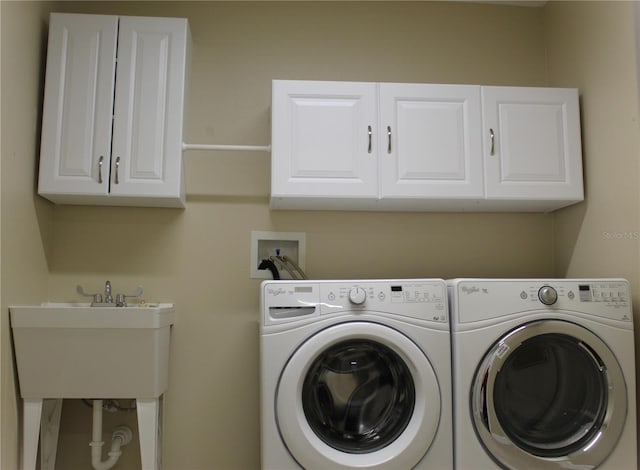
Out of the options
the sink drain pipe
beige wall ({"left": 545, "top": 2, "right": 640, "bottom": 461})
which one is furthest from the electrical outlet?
beige wall ({"left": 545, "top": 2, "right": 640, "bottom": 461})

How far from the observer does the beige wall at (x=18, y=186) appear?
1.97 meters

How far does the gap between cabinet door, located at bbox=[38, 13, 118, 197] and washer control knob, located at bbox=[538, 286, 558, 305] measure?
1.76 m

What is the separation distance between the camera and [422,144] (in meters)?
2.31

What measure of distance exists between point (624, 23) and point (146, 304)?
2.30 meters

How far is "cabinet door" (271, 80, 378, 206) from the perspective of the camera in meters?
2.24

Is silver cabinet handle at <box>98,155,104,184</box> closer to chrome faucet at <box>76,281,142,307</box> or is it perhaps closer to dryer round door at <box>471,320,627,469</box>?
chrome faucet at <box>76,281,142,307</box>

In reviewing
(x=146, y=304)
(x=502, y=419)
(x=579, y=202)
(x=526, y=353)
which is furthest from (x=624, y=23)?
(x=146, y=304)

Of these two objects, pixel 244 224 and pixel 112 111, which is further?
pixel 244 224

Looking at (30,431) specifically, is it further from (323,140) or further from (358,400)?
(323,140)

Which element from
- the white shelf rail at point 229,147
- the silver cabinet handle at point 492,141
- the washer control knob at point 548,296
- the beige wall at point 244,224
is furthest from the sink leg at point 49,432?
the silver cabinet handle at point 492,141

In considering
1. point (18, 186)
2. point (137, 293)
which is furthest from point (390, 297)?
point (18, 186)

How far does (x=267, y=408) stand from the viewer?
6.27ft

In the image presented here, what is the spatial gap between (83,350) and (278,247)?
37.3 inches

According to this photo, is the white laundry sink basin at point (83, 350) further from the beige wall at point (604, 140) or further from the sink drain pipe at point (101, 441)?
the beige wall at point (604, 140)
